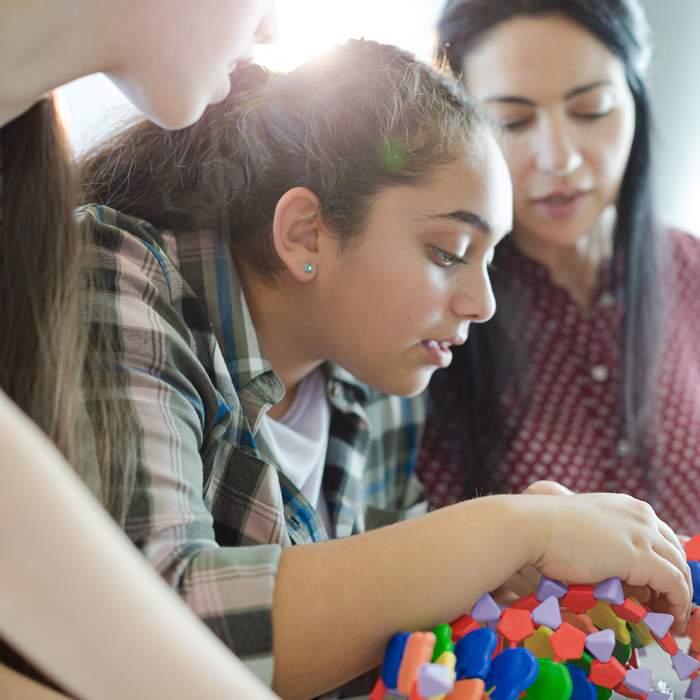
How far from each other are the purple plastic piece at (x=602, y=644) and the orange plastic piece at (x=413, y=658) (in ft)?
0.45

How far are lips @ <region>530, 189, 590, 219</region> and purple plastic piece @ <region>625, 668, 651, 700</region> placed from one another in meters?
0.80

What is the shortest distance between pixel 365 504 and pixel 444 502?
168mm

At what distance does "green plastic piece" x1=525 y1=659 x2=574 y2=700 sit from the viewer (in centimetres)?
44

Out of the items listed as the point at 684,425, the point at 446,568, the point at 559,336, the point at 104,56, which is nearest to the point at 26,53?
the point at 104,56

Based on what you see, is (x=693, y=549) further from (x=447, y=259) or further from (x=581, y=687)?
(x=447, y=259)

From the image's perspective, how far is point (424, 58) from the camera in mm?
833

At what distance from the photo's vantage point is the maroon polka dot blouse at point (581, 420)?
105 centimetres

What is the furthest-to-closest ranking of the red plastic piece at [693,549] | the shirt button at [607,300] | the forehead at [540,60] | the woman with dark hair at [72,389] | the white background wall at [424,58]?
the shirt button at [607,300], the forehead at [540,60], the white background wall at [424,58], the red plastic piece at [693,549], the woman with dark hair at [72,389]

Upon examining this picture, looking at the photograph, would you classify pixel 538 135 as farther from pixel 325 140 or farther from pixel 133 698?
pixel 133 698

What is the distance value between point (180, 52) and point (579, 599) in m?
0.51

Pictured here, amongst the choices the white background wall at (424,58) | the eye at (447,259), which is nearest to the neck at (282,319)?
the eye at (447,259)

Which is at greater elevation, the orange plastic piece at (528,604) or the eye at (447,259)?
the eye at (447,259)

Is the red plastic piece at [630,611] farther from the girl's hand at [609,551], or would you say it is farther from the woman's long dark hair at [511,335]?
the woman's long dark hair at [511,335]

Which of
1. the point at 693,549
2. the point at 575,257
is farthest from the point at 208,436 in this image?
the point at 575,257
